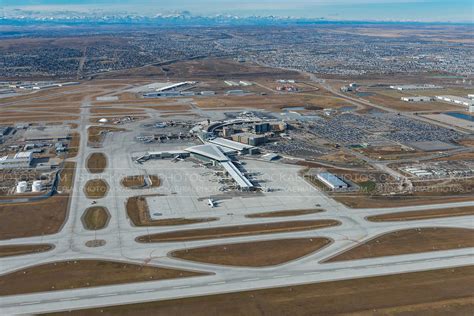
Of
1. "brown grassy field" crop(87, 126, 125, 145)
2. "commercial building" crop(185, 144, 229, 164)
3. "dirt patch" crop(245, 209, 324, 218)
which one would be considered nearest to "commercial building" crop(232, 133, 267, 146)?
"commercial building" crop(185, 144, 229, 164)

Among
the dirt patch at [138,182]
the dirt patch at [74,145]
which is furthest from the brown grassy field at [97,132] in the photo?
the dirt patch at [138,182]

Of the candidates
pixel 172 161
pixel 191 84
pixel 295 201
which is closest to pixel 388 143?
pixel 295 201

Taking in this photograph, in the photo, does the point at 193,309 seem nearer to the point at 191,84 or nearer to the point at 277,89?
the point at 277,89

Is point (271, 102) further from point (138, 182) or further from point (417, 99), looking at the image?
point (138, 182)

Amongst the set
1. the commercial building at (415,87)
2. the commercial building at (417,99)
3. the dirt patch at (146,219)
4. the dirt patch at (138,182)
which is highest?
the commercial building at (415,87)

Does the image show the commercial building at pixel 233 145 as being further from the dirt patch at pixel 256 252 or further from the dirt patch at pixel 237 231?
the dirt patch at pixel 256 252

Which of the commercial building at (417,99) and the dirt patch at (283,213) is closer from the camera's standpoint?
the dirt patch at (283,213)

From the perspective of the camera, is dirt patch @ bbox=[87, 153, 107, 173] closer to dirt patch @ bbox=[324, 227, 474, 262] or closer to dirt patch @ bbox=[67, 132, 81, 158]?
dirt patch @ bbox=[67, 132, 81, 158]

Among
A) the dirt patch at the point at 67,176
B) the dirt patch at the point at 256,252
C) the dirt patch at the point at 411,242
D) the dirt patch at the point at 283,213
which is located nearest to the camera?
the dirt patch at the point at 256,252
